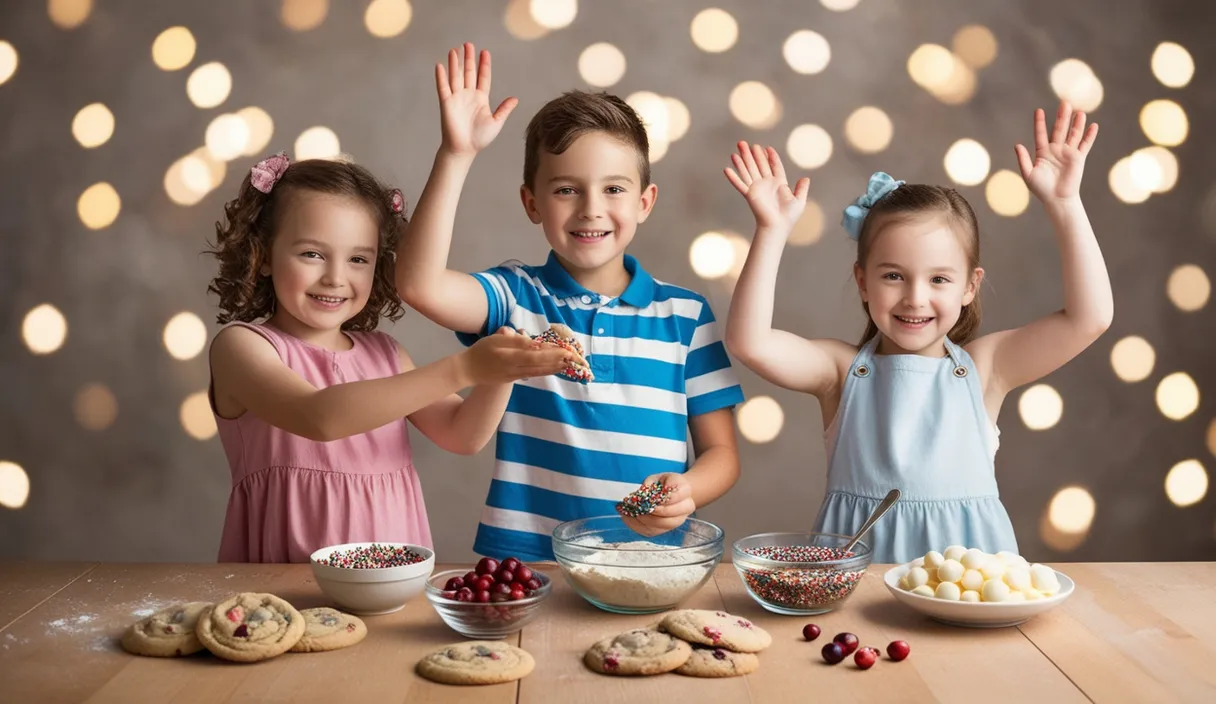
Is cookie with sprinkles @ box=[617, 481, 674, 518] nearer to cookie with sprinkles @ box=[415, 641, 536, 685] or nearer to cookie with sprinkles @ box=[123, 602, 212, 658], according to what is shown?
cookie with sprinkles @ box=[415, 641, 536, 685]

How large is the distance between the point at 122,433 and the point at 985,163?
220cm

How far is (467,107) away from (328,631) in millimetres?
808

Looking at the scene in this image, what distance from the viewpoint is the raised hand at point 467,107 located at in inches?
67.2

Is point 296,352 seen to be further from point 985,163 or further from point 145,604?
point 985,163

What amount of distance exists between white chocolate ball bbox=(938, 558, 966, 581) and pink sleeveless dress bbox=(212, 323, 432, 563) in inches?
34.4

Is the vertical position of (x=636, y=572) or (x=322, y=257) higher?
(x=322, y=257)

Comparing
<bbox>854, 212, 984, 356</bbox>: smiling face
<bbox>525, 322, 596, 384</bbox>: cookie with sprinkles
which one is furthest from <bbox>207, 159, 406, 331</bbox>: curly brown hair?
<bbox>854, 212, 984, 356</bbox>: smiling face

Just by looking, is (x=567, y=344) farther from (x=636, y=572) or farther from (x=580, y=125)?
(x=580, y=125)

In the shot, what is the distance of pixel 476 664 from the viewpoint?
120cm

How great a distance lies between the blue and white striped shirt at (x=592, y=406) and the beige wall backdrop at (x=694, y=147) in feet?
2.89

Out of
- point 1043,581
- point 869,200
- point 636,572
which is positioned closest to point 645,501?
point 636,572

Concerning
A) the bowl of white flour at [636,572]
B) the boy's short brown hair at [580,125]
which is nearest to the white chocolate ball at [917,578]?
the bowl of white flour at [636,572]

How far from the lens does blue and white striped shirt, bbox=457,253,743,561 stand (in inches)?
74.8

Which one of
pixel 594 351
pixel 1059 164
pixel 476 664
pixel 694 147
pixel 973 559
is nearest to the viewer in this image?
pixel 476 664
